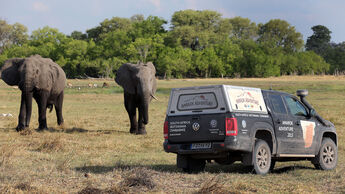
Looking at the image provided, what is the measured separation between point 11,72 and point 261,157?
12445 millimetres

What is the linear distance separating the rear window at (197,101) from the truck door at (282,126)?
5.06 feet

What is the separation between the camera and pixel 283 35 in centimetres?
13012

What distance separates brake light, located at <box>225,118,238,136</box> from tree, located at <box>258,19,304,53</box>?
116527 mm

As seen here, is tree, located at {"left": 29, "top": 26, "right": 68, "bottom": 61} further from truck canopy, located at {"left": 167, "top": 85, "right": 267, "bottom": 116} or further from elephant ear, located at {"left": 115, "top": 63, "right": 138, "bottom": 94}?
truck canopy, located at {"left": 167, "top": 85, "right": 267, "bottom": 116}

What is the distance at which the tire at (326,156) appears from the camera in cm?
1331

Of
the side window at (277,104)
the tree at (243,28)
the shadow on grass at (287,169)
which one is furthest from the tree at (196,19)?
the side window at (277,104)

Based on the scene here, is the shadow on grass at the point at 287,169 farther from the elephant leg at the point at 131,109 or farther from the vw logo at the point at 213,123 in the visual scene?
the elephant leg at the point at 131,109

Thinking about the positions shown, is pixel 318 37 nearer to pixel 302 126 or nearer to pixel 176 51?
pixel 176 51

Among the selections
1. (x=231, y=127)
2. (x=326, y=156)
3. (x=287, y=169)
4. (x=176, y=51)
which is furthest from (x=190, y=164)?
(x=176, y=51)

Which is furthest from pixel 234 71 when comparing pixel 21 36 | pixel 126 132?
pixel 126 132

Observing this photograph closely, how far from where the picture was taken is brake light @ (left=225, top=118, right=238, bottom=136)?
11.3 metres

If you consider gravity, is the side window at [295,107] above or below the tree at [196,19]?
below

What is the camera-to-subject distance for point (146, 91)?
20.8 metres

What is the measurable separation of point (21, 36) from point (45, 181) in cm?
12024
